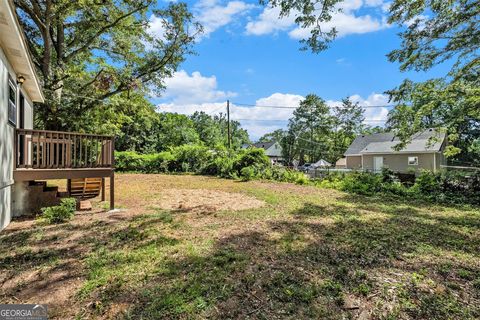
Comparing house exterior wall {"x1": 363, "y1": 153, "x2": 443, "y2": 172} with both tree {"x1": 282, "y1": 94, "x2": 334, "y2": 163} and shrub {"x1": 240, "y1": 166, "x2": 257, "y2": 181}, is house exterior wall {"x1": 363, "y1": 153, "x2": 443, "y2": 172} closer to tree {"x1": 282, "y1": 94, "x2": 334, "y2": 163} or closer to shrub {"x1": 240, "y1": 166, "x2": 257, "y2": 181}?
shrub {"x1": 240, "y1": 166, "x2": 257, "y2": 181}

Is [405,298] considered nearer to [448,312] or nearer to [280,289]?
[448,312]

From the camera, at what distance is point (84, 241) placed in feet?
14.3

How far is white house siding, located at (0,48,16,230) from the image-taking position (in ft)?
15.2

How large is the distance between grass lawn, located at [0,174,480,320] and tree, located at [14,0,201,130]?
812 centimetres

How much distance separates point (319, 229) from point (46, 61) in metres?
12.0

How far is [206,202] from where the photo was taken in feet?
26.8

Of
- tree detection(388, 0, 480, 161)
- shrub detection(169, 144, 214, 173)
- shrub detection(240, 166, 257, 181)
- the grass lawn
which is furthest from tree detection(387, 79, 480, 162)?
shrub detection(169, 144, 214, 173)

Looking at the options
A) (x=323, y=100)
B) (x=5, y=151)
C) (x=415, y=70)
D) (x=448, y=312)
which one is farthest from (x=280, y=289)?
(x=323, y=100)

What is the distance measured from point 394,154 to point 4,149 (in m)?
25.5

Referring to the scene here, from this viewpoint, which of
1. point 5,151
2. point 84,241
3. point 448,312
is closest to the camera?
point 448,312

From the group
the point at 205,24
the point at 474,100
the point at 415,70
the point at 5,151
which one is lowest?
the point at 5,151

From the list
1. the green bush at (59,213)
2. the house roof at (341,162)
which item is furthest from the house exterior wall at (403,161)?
the green bush at (59,213)

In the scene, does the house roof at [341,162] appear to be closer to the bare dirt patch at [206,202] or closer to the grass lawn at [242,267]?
the bare dirt patch at [206,202]

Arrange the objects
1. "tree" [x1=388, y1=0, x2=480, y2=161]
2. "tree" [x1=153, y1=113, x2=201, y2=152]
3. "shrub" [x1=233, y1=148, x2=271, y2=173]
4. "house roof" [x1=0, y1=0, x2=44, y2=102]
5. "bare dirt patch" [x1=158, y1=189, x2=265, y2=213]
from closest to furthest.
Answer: "house roof" [x1=0, y1=0, x2=44, y2=102], "tree" [x1=388, y1=0, x2=480, y2=161], "bare dirt patch" [x1=158, y1=189, x2=265, y2=213], "shrub" [x1=233, y1=148, x2=271, y2=173], "tree" [x1=153, y1=113, x2=201, y2=152]
